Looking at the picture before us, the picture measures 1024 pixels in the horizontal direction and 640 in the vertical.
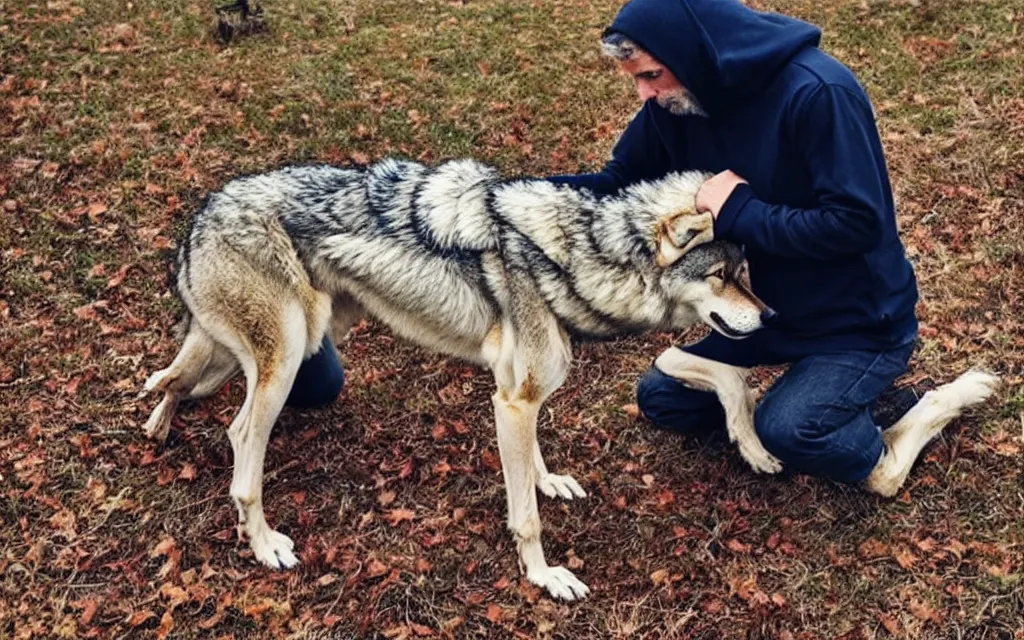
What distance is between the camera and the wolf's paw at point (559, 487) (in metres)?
4.64

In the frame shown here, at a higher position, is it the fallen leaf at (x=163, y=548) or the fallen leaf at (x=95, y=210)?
the fallen leaf at (x=95, y=210)

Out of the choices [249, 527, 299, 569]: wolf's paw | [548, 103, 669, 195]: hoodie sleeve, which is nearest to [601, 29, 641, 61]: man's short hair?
[548, 103, 669, 195]: hoodie sleeve

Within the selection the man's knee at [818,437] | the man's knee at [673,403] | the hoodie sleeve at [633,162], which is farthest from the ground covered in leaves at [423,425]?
the hoodie sleeve at [633,162]

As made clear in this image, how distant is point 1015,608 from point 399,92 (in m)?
5.87

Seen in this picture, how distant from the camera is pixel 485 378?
548cm

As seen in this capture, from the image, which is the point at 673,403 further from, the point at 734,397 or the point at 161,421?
the point at 161,421

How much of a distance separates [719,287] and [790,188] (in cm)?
50

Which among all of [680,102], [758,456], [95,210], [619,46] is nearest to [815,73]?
[680,102]

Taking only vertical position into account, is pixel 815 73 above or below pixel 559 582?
above

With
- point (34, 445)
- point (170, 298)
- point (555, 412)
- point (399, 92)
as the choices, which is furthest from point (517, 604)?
point (399, 92)

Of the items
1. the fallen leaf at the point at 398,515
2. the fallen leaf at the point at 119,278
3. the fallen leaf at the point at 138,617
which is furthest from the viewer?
the fallen leaf at the point at 119,278

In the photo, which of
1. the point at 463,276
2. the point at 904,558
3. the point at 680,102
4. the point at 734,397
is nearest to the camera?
the point at 680,102

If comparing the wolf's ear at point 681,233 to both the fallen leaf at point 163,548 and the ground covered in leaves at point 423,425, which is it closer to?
the ground covered in leaves at point 423,425

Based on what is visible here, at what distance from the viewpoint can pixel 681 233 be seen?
361 cm
